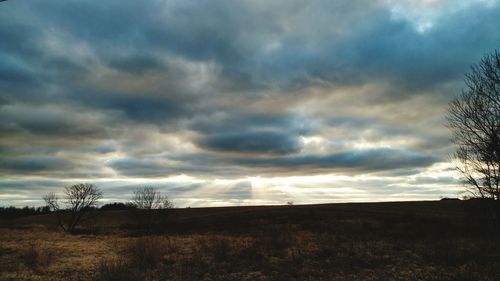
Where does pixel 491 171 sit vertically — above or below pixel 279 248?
above

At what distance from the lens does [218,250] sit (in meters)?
20.0

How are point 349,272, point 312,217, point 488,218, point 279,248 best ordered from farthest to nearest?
point 312,217, point 488,218, point 279,248, point 349,272

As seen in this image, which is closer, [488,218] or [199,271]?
[199,271]

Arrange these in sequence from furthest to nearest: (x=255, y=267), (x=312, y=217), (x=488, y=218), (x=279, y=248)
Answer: (x=312, y=217) < (x=488, y=218) < (x=279, y=248) < (x=255, y=267)

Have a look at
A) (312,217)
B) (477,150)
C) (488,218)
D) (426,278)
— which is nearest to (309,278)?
(426,278)

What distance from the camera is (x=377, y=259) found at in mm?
17500

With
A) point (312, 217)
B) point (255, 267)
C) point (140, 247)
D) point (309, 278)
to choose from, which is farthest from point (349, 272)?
point (312, 217)

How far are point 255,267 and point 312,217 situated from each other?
45.8m

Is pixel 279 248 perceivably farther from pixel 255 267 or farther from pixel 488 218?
pixel 488 218

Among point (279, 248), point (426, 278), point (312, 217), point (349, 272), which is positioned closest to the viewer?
point (426, 278)

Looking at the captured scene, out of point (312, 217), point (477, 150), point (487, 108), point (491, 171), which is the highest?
point (487, 108)

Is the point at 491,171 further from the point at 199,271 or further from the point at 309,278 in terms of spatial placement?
the point at 199,271

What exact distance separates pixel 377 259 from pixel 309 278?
5.48 meters

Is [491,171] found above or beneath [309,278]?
above
